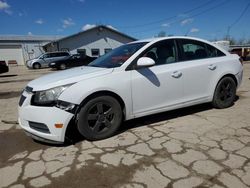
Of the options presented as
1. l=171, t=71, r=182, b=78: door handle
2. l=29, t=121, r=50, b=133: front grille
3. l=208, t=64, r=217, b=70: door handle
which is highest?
l=208, t=64, r=217, b=70: door handle

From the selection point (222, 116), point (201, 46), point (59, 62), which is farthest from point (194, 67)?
point (59, 62)

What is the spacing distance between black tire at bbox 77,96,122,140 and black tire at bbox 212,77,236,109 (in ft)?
7.64

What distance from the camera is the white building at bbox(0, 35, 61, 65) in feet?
131

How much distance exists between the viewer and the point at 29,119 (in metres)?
3.58

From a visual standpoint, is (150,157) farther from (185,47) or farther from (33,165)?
(185,47)

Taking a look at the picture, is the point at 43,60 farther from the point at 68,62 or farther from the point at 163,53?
the point at 163,53

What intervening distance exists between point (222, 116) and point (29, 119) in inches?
141

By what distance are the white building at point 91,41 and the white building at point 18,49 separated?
8.11 meters

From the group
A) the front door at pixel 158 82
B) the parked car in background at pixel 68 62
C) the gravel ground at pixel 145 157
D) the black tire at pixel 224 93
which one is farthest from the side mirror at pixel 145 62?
the parked car in background at pixel 68 62

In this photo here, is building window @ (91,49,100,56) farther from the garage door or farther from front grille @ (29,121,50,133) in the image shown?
front grille @ (29,121,50,133)

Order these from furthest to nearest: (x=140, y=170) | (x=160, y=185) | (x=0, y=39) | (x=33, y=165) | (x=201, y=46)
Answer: (x=0, y=39) < (x=201, y=46) < (x=33, y=165) < (x=140, y=170) < (x=160, y=185)

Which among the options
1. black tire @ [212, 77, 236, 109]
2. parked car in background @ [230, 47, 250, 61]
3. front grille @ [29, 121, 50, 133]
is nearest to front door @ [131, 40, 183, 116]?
black tire @ [212, 77, 236, 109]

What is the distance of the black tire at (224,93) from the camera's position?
504 cm

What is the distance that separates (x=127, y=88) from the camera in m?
3.89
